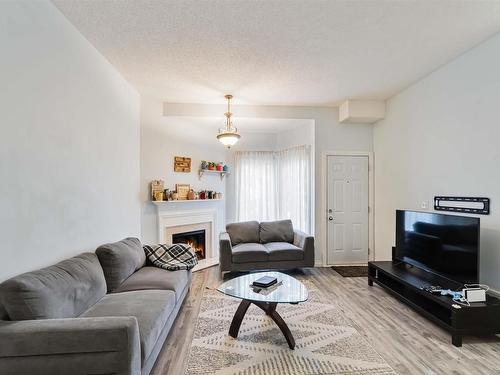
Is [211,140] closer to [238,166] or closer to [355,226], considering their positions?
[238,166]

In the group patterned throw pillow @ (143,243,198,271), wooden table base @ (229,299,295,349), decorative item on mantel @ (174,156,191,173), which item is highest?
decorative item on mantel @ (174,156,191,173)

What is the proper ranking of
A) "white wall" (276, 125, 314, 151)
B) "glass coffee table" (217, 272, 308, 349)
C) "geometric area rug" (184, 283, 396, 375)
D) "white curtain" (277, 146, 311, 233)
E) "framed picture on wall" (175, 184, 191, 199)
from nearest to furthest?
"geometric area rug" (184, 283, 396, 375), "glass coffee table" (217, 272, 308, 349), "framed picture on wall" (175, 184, 191, 199), "white wall" (276, 125, 314, 151), "white curtain" (277, 146, 311, 233)

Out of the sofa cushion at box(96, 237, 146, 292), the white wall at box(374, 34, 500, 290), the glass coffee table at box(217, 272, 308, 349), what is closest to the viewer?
the glass coffee table at box(217, 272, 308, 349)

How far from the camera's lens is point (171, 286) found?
259 centimetres

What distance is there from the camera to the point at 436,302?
2.61 meters

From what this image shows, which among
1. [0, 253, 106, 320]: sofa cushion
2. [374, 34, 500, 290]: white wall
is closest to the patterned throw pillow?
[0, 253, 106, 320]: sofa cushion

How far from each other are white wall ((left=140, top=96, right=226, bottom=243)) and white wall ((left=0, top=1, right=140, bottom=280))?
85 cm

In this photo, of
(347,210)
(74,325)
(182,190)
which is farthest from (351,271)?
(74,325)

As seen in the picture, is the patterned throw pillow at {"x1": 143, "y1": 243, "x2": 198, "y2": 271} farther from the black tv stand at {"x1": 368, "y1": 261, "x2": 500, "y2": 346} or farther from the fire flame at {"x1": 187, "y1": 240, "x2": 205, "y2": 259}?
the black tv stand at {"x1": 368, "y1": 261, "x2": 500, "y2": 346}

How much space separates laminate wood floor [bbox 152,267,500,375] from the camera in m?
Answer: 2.04

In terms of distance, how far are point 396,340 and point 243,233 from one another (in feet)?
8.94

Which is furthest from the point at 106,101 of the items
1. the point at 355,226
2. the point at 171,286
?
the point at 355,226

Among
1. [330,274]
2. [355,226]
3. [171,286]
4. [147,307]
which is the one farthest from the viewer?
[355,226]

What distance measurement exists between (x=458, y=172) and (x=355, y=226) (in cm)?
203
